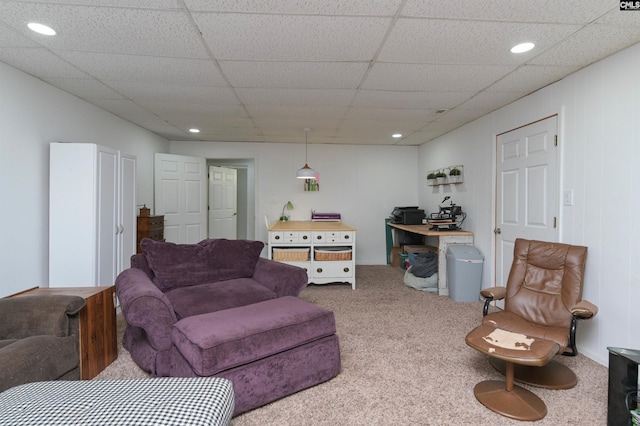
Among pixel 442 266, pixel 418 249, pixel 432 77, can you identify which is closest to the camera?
pixel 432 77

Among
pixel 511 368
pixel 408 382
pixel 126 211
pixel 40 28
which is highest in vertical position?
pixel 40 28

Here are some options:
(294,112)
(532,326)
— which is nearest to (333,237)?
(294,112)

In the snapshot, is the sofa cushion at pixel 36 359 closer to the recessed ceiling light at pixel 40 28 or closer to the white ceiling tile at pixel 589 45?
the recessed ceiling light at pixel 40 28

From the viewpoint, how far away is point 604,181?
→ 2512 millimetres

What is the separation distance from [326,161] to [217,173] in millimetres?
2472

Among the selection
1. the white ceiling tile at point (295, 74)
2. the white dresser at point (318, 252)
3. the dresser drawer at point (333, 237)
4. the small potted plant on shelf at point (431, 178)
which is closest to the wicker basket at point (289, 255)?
Answer: the white dresser at point (318, 252)

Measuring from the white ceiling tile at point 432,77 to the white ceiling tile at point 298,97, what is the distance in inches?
14.2

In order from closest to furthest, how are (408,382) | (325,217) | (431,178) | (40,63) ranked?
(408,382) < (40,63) < (431,178) < (325,217)

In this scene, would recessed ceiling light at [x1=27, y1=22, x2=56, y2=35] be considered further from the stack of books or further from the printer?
the printer

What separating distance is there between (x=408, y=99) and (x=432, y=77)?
2.11ft

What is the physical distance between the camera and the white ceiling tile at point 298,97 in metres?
3.31

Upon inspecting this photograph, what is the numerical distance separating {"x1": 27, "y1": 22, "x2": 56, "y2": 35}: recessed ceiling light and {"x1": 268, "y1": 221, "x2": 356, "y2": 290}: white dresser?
2955 mm

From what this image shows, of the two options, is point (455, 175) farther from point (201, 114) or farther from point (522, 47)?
point (201, 114)

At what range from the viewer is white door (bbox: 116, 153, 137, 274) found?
142 inches
